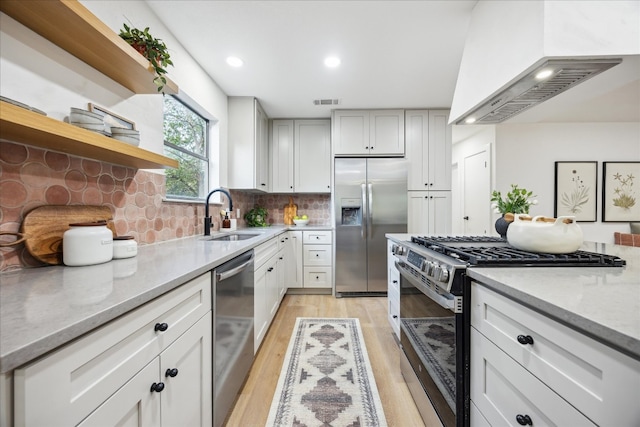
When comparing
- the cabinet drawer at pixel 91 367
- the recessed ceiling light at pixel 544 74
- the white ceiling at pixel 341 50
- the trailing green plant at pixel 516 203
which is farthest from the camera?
the white ceiling at pixel 341 50

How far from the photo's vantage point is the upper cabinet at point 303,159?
3.93 metres

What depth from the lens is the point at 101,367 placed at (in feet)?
2.10

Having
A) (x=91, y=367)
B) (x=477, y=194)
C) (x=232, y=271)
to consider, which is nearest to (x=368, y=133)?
(x=477, y=194)

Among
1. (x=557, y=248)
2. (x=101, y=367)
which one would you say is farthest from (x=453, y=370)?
(x=101, y=367)

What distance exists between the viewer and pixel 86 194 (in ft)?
4.44

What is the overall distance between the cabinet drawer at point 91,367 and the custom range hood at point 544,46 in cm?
178

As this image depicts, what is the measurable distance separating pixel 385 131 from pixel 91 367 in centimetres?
369

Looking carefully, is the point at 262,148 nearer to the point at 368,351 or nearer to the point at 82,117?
the point at 82,117

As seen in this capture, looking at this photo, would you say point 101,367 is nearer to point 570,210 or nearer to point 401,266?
point 401,266

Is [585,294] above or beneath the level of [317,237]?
above

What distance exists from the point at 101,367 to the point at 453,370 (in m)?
1.19

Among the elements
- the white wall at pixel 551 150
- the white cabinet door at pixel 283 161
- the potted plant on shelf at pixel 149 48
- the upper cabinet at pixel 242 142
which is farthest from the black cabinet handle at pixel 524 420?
the white wall at pixel 551 150

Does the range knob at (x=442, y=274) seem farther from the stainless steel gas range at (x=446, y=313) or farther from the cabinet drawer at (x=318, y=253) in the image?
the cabinet drawer at (x=318, y=253)

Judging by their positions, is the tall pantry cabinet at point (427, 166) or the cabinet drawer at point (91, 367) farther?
the tall pantry cabinet at point (427, 166)
